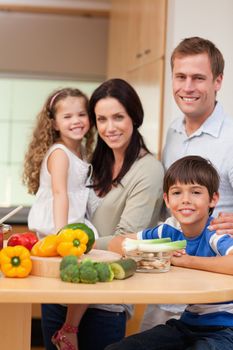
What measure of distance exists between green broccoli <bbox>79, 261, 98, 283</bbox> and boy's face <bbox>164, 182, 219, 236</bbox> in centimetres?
47

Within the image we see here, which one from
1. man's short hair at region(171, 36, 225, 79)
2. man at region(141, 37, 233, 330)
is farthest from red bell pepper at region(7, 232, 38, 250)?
man's short hair at region(171, 36, 225, 79)

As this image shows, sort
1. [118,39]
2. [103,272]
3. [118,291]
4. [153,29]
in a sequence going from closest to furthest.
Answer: [118,291], [103,272], [153,29], [118,39]

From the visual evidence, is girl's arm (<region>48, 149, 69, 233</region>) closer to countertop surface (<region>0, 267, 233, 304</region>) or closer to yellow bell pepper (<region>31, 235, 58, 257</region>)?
yellow bell pepper (<region>31, 235, 58, 257</region>)

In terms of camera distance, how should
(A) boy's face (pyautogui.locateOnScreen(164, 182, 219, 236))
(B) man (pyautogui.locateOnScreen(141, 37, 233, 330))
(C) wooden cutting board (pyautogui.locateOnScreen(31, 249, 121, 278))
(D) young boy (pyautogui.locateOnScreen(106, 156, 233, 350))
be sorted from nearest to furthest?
(C) wooden cutting board (pyautogui.locateOnScreen(31, 249, 121, 278))
(D) young boy (pyautogui.locateOnScreen(106, 156, 233, 350))
(A) boy's face (pyautogui.locateOnScreen(164, 182, 219, 236))
(B) man (pyautogui.locateOnScreen(141, 37, 233, 330))

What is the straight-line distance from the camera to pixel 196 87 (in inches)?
125

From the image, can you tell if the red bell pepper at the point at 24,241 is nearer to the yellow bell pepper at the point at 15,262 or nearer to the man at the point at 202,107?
the yellow bell pepper at the point at 15,262

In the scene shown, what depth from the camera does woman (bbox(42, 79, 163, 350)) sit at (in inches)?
124

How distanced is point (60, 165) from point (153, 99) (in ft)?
7.64

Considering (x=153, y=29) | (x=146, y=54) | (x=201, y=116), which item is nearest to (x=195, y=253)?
(x=201, y=116)

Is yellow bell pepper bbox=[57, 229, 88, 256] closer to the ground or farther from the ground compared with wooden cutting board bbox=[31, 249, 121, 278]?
farther from the ground

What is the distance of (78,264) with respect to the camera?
7.96 feet

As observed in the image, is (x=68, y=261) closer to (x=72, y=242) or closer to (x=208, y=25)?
(x=72, y=242)

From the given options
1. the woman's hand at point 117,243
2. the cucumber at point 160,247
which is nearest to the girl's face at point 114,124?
the woman's hand at point 117,243

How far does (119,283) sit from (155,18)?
3616 mm
